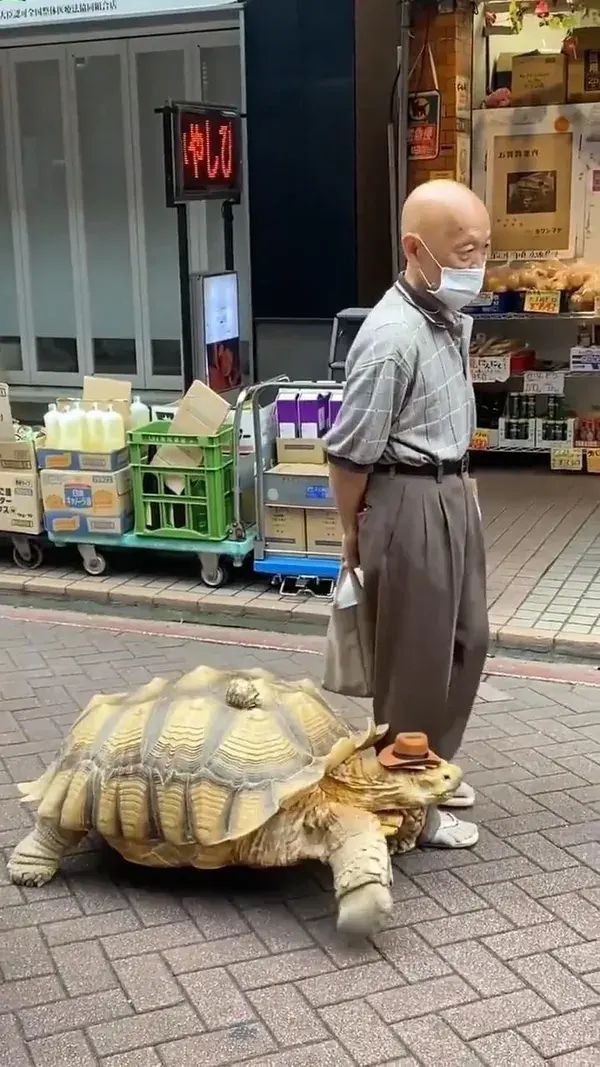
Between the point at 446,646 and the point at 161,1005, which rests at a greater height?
the point at 446,646

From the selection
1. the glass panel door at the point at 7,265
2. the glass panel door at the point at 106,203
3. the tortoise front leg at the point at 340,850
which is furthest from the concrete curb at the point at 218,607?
the glass panel door at the point at 7,265

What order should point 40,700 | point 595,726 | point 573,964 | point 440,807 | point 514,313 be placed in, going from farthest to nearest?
point 514,313
point 40,700
point 595,726
point 440,807
point 573,964

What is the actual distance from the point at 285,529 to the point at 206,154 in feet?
8.94

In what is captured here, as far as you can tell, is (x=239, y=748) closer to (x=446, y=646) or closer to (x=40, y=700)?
(x=446, y=646)

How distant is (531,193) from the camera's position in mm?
9609

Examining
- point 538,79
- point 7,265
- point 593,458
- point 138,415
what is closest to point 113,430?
point 138,415

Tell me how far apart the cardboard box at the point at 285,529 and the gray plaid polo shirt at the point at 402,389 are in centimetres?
297

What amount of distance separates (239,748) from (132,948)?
2.19 ft

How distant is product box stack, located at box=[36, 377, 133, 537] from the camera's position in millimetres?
6855

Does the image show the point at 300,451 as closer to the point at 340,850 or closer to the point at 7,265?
the point at 340,850

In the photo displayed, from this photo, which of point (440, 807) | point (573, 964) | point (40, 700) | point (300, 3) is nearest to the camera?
point (573, 964)

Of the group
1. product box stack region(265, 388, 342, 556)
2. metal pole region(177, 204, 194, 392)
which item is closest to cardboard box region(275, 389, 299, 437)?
product box stack region(265, 388, 342, 556)

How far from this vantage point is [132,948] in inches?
134

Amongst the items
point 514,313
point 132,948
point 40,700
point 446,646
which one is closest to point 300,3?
point 514,313
